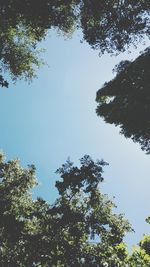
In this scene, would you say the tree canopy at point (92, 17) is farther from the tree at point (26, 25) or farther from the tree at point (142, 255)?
the tree at point (142, 255)

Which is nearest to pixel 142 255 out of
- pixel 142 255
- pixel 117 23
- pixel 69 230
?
pixel 142 255

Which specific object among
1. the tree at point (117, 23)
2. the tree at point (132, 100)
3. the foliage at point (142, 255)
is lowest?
the foliage at point (142, 255)

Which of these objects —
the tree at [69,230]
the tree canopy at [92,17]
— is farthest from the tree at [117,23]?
the tree at [69,230]

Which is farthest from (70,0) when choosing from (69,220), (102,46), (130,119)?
(69,220)

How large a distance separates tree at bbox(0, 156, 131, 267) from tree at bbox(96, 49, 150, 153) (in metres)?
4.38

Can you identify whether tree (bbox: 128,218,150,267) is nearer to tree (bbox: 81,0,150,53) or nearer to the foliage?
the foliage

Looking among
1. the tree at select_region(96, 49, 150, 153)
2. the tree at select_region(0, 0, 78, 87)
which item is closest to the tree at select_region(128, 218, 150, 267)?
the tree at select_region(96, 49, 150, 153)

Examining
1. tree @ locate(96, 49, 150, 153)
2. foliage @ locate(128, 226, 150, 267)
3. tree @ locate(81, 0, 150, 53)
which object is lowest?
foliage @ locate(128, 226, 150, 267)

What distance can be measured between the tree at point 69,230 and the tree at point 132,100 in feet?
14.4

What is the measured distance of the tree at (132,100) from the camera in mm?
24484

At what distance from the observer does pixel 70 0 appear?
2850cm

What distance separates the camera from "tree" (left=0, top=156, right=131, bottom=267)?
23.3m

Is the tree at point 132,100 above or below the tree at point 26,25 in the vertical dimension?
below

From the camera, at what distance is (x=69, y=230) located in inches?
980
